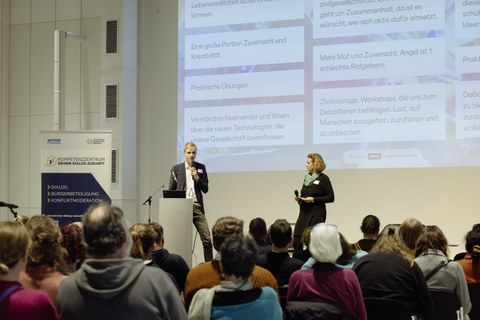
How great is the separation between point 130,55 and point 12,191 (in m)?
2.69

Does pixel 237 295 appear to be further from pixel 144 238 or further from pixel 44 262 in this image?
pixel 144 238

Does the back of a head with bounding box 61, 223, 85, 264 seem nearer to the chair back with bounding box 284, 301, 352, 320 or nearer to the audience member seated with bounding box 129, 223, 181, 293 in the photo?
the audience member seated with bounding box 129, 223, 181, 293

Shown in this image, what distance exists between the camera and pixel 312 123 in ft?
27.7

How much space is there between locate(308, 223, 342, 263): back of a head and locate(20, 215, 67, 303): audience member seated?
1115 millimetres

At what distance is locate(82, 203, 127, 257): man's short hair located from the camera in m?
2.21

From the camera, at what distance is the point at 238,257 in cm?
252

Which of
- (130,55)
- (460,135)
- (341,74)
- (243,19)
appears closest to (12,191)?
(130,55)

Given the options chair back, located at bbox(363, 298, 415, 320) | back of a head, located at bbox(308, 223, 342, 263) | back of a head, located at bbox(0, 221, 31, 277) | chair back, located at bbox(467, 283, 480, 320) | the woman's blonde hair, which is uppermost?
the woman's blonde hair

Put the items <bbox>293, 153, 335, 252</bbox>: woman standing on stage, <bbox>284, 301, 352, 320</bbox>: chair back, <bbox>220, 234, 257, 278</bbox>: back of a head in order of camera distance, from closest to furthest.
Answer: <bbox>220, 234, 257, 278</bbox>: back of a head, <bbox>284, 301, 352, 320</bbox>: chair back, <bbox>293, 153, 335, 252</bbox>: woman standing on stage

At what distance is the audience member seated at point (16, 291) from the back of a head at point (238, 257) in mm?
638

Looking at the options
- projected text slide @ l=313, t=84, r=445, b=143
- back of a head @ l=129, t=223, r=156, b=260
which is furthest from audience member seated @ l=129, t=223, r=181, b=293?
projected text slide @ l=313, t=84, r=445, b=143

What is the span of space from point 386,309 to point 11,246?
1869mm

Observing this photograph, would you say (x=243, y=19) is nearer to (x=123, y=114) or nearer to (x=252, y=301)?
(x=123, y=114)

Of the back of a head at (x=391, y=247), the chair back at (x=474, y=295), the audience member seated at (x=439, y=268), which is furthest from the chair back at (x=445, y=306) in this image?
the chair back at (x=474, y=295)
